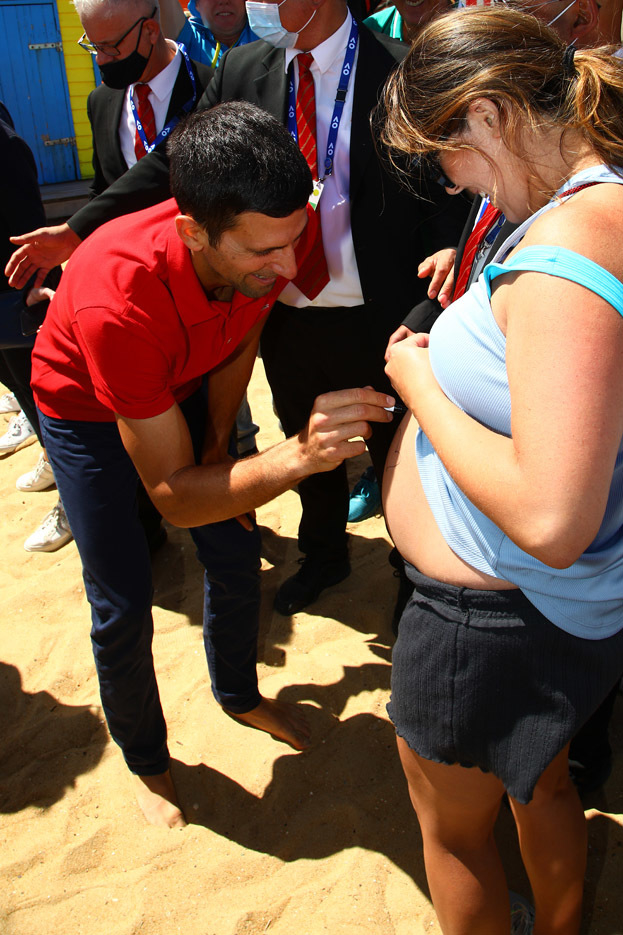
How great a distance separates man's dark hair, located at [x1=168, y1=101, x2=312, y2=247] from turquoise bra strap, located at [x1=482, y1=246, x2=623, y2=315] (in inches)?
32.7

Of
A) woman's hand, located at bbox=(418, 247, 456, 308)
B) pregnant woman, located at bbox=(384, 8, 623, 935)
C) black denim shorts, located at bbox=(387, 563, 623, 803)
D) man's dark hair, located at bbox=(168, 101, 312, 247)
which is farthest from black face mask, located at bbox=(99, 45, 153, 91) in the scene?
black denim shorts, located at bbox=(387, 563, 623, 803)

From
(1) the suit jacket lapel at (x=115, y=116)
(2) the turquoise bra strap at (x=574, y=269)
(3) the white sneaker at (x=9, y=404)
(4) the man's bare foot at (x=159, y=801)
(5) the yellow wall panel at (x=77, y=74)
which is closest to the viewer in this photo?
(2) the turquoise bra strap at (x=574, y=269)

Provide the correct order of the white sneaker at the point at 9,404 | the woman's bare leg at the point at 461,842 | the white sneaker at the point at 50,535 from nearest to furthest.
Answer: the woman's bare leg at the point at 461,842
the white sneaker at the point at 50,535
the white sneaker at the point at 9,404

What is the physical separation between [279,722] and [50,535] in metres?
1.66

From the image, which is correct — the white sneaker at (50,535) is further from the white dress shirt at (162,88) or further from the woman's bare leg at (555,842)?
the woman's bare leg at (555,842)

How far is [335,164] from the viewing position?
95.4 inches

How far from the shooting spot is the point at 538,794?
1.42 meters

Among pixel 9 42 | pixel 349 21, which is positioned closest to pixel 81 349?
pixel 349 21

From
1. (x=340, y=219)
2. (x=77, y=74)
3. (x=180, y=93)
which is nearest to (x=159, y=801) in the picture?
(x=340, y=219)

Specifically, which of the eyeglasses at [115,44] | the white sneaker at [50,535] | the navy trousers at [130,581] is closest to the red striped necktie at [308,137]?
the navy trousers at [130,581]

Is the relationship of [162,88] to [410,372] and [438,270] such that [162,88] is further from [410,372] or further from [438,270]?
[410,372]

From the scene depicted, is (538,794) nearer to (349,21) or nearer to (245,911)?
(245,911)

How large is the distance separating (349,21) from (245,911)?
2758 mm

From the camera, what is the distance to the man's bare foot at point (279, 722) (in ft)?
8.16
